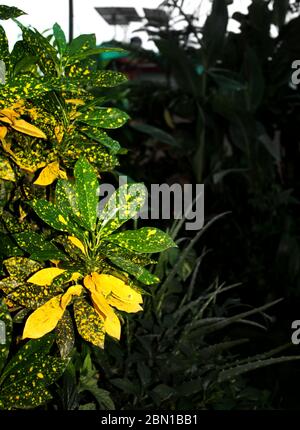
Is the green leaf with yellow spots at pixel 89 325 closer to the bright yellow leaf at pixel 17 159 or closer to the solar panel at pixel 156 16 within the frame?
the bright yellow leaf at pixel 17 159

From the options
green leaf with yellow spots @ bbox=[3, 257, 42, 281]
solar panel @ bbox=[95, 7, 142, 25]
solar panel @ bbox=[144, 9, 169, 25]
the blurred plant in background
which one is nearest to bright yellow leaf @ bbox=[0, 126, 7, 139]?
the blurred plant in background

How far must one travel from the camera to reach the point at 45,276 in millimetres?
447

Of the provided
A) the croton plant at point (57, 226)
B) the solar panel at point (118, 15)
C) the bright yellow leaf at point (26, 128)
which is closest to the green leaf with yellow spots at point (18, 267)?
the croton plant at point (57, 226)

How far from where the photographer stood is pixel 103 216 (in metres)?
0.45

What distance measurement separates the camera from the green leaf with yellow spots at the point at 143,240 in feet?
1.48

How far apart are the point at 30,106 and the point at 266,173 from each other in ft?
6.67

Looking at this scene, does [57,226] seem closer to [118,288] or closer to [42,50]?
[118,288]

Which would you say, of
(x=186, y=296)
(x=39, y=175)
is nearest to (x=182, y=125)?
(x=186, y=296)

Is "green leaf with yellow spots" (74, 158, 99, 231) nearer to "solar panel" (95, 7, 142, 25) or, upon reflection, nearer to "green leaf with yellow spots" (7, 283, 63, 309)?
"green leaf with yellow spots" (7, 283, 63, 309)

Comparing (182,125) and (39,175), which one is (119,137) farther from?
(39,175)

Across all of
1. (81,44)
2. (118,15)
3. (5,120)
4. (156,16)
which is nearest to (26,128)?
(5,120)

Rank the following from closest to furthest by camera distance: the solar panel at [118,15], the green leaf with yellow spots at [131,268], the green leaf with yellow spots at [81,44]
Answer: the green leaf with yellow spots at [131,268], the green leaf with yellow spots at [81,44], the solar panel at [118,15]

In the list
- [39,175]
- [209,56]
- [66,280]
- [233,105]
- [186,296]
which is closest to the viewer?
[66,280]

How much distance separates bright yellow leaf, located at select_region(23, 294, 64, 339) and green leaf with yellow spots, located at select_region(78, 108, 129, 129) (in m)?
0.15
